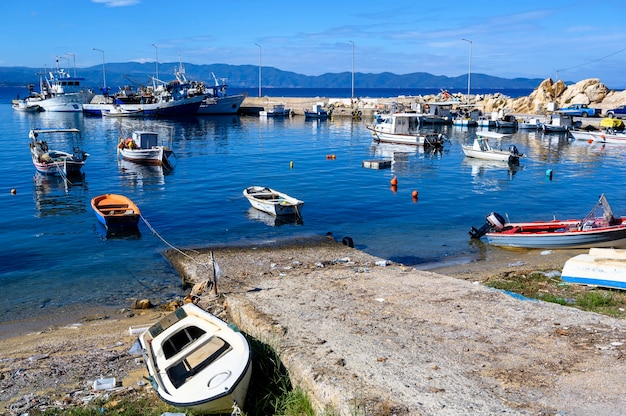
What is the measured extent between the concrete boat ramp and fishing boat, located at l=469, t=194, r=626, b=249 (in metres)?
7.27

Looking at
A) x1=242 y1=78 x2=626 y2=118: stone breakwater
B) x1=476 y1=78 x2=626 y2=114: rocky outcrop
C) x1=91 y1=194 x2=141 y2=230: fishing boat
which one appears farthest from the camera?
x1=242 y1=78 x2=626 y2=118: stone breakwater

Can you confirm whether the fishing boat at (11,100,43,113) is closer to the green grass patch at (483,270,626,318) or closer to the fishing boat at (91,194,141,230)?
the fishing boat at (91,194,141,230)

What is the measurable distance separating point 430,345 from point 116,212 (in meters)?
17.5

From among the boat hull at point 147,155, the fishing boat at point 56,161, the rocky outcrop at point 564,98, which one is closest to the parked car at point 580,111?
the rocky outcrop at point 564,98

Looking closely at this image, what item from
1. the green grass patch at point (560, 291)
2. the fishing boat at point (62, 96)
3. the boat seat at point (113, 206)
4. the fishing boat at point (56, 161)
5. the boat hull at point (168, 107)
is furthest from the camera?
the fishing boat at point (62, 96)

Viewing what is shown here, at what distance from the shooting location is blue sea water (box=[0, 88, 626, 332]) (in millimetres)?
18672

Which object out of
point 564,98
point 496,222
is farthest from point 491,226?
point 564,98

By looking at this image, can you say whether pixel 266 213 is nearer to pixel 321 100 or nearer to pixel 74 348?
pixel 74 348

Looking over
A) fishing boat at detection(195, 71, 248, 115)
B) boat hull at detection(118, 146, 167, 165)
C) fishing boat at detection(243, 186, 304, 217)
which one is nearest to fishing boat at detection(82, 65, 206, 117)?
fishing boat at detection(195, 71, 248, 115)

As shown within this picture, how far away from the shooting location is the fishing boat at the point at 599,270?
14461 millimetres

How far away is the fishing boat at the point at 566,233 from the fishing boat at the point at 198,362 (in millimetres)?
14272

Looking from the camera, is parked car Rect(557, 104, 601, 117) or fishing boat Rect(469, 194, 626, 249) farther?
parked car Rect(557, 104, 601, 117)

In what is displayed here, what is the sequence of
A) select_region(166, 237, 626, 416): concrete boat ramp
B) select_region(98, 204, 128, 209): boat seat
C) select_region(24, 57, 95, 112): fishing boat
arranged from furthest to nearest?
select_region(24, 57, 95, 112): fishing boat, select_region(98, 204, 128, 209): boat seat, select_region(166, 237, 626, 416): concrete boat ramp

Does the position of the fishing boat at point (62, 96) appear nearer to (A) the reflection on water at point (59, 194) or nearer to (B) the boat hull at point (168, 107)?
(B) the boat hull at point (168, 107)
